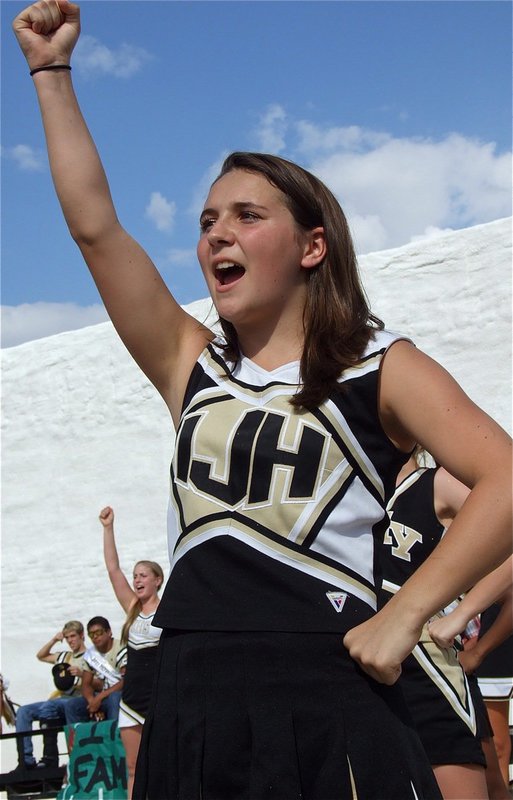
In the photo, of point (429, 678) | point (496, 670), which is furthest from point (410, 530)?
point (496, 670)

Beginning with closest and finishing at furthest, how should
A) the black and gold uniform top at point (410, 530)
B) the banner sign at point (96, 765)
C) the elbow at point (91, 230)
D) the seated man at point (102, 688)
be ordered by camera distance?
the elbow at point (91, 230), the black and gold uniform top at point (410, 530), the banner sign at point (96, 765), the seated man at point (102, 688)

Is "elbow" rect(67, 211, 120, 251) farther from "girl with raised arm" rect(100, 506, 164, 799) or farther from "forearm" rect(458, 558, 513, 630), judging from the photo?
"girl with raised arm" rect(100, 506, 164, 799)

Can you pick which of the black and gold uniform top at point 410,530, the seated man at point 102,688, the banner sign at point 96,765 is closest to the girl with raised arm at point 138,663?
the banner sign at point 96,765

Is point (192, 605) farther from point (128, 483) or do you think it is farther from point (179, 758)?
point (128, 483)

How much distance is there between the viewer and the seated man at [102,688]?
859 cm

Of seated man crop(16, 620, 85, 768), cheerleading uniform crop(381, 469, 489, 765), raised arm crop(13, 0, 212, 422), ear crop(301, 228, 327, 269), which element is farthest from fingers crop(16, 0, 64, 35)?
seated man crop(16, 620, 85, 768)

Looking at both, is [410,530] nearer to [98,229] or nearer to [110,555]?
[98,229]

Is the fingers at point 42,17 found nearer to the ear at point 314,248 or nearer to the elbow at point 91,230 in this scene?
the elbow at point 91,230

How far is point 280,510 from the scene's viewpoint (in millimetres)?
1533

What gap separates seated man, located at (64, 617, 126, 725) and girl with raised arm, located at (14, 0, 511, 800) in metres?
7.22

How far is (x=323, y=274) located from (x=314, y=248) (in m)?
0.05

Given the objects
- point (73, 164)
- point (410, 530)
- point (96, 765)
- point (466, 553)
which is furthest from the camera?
point (96, 765)

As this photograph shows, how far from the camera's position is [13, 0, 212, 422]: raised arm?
1.78 metres

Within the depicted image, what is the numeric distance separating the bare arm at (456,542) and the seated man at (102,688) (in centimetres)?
743
